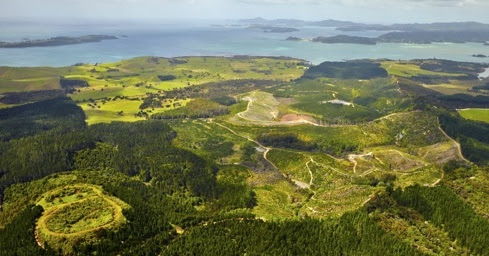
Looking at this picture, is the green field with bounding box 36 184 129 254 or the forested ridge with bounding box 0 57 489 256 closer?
the green field with bounding box 36 184 129 254

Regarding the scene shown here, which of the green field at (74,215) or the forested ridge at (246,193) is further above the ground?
the green field at (74,215)

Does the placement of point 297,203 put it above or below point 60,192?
below

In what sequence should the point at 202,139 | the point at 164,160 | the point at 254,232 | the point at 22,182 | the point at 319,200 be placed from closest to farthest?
the point at 254,232, the point at 319,200, the point at 22,182, the point at 164,160, the point at 202,139

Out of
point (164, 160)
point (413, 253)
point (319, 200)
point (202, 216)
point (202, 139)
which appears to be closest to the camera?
point (413, 253)

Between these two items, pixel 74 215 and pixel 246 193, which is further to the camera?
pixel 246 193

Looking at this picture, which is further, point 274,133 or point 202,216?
point 274,133

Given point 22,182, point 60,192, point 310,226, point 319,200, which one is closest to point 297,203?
point 319,200

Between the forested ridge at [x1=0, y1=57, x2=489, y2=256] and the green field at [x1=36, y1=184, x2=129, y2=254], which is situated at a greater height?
the green field at [x1=36, y1=184, x2=129, y2=254]

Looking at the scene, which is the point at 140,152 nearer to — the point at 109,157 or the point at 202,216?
the point at 109,157

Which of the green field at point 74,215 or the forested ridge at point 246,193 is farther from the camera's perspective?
the forested ridge at point 246,193

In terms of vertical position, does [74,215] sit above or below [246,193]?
above
